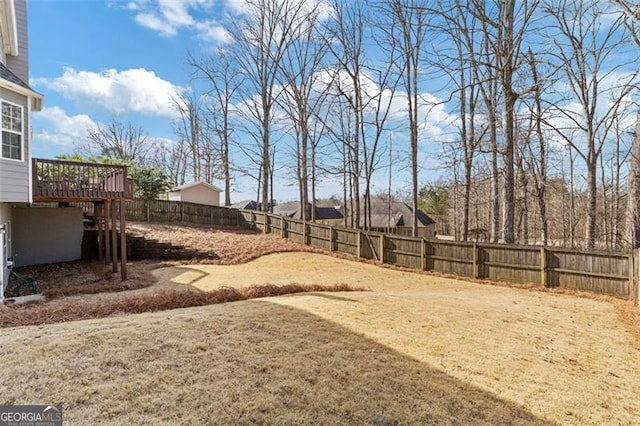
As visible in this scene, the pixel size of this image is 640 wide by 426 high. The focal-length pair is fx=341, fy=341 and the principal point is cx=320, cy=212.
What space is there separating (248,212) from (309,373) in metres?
19.3

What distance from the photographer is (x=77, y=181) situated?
1030 cm

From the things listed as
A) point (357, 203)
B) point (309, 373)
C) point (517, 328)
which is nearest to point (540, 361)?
point (517, 328)

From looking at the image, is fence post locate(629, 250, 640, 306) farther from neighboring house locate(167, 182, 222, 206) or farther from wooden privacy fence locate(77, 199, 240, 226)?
neighboring house locate(167, 182, 222, 206)

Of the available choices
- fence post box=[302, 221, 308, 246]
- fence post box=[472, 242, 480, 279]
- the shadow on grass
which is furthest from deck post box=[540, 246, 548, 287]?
fence post box=[302, 221, 308, 246]

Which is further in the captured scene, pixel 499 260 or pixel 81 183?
pixel 499 260

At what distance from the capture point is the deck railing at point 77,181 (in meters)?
9.45

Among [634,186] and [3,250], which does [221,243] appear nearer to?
[3,250]

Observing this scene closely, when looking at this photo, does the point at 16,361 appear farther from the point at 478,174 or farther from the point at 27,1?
the point at 478,174

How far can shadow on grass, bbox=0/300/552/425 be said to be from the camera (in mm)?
2465

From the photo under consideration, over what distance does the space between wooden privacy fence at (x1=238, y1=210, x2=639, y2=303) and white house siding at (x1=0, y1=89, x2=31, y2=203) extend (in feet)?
35.7

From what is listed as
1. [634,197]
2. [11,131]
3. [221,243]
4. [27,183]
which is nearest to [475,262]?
[634,197]

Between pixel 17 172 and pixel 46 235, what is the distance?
6.47 m

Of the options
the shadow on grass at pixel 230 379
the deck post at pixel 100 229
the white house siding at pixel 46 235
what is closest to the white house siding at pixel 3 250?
the white house siding at pixel 46 235

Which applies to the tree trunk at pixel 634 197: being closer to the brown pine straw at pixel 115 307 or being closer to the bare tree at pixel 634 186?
the bare tree at pixel 634 186
